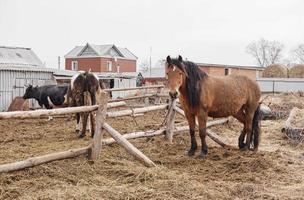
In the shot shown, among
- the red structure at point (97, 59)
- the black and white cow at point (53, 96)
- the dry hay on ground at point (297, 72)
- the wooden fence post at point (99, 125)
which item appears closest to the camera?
the wooden fence post at point (99, 125)

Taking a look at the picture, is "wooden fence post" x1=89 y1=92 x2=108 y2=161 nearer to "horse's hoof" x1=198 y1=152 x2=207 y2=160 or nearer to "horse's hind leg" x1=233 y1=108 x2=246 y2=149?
"horse's hoof" x1=198 y1=152 x2=207 y2=160

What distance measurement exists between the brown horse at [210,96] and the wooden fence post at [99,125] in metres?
1.22

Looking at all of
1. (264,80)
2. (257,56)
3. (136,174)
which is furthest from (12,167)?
(257,56)

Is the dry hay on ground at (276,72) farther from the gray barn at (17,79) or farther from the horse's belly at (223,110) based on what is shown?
the horse's belly at (223,110)

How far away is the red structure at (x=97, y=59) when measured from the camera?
50656 mm

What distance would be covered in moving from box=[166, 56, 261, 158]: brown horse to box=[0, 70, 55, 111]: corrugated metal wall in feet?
53.6

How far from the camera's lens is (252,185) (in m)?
5.34

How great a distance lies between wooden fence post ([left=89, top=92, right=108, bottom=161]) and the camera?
5891 mm

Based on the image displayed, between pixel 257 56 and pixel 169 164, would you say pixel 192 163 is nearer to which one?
pixel 169 164

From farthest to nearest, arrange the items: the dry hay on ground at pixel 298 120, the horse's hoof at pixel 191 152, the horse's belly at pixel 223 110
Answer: the dry hay on ground at pixel 298 120, the horse's belly at pixel 223 110, the horse's hoof at pixel 191 152

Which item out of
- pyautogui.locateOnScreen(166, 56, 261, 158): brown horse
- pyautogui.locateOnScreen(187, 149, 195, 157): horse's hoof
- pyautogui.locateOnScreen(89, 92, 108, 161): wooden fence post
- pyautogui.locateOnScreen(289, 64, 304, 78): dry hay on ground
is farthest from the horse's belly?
pyautogui.locateOnScreen(289, 64, 304, 78): dry hay on ground

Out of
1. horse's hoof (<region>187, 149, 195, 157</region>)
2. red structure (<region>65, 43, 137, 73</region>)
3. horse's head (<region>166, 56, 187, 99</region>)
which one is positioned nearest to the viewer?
horse's head (<region>166, 56, 187, 99</region>)

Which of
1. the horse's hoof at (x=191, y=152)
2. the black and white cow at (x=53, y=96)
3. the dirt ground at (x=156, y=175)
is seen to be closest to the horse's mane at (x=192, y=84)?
the horse's hoof at (x=191, y=152)

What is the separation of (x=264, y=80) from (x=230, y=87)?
25.6 m
